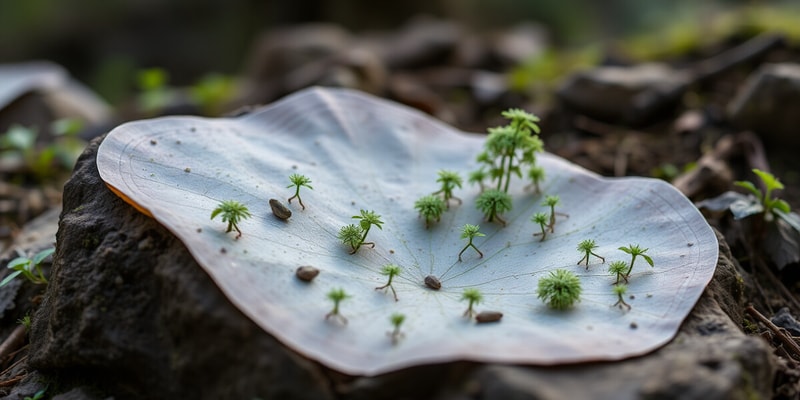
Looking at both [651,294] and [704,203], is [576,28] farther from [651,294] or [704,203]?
[651,294]

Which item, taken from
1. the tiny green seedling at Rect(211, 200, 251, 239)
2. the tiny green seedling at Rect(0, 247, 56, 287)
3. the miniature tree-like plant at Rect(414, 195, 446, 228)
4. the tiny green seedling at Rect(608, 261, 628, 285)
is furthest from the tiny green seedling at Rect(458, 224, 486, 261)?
the tiny green seedling at Rect(0, 247, 56, 287)

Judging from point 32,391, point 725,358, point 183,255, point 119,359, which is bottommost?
point 32,391

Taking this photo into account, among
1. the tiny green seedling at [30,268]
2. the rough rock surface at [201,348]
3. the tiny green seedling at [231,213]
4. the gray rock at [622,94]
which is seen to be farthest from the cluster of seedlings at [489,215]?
the gray rock at [622,94]

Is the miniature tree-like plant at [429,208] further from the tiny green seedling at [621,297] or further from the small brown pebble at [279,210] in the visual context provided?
the tiny green seedling at [621,297]

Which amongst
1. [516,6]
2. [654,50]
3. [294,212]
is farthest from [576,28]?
[294,212]

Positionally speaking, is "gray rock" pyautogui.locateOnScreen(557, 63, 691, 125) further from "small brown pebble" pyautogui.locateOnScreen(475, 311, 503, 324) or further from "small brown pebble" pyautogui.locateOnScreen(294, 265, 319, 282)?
"small brown pebble" pyautogui.locateOnScreen(294, 265, 319, 282)
